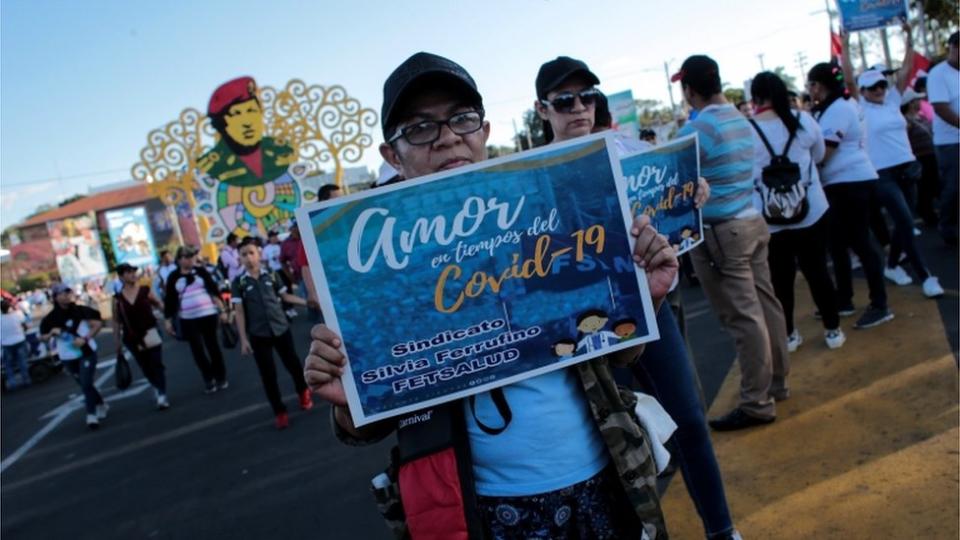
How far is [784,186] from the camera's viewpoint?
167 inches

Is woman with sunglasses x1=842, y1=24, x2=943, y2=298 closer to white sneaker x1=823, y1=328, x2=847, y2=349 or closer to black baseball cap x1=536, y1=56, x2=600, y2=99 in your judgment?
white sneaker x1=823, y1=328, x2=847, y2=349

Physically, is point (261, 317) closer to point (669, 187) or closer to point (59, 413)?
point (669, 187)

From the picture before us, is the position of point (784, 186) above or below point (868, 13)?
below

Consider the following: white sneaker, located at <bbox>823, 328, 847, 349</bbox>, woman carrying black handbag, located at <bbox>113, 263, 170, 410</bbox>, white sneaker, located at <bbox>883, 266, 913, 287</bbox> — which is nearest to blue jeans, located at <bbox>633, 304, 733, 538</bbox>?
white sneaker, located at <bbox>823, 328, 847, 349</bbox>


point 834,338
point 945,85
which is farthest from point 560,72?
point 945,85

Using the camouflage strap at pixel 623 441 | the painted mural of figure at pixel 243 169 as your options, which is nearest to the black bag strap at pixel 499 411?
the camouflage strap at pixel 623 441

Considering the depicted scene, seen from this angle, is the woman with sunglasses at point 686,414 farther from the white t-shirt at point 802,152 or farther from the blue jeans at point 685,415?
the white t-shirt at point 802,152

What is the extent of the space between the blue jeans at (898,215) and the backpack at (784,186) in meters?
1.81

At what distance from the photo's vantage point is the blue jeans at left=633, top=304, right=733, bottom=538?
2.49 m

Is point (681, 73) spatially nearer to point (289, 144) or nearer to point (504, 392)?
point (504, 392)

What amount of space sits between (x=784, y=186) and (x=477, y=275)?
3424 mm

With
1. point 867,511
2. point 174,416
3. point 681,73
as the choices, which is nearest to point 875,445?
point 867,511

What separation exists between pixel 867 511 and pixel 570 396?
2076 millimetres

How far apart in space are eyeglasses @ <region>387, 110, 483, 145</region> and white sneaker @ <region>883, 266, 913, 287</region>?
588 cm
